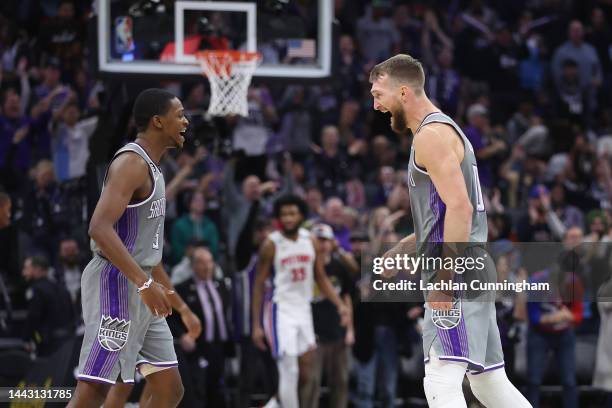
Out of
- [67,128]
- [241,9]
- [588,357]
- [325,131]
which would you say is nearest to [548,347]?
[588,357]

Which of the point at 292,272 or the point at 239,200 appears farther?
the point at 239,200

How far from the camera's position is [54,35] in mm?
15367

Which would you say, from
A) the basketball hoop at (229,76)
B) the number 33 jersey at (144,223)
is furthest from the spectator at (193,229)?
the number 33 jersey at (144,223)

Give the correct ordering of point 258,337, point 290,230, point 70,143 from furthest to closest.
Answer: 1. point 70,143
2. point 290,230
3. point 258,337

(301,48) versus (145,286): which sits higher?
(301,48)

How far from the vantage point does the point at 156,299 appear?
609 cm

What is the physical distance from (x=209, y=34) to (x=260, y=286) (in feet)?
8.95

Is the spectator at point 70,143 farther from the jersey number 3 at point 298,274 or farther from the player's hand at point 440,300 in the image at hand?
the player's hand at point 440,300

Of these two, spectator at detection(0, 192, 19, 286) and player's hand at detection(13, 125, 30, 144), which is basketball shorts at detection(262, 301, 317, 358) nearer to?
spectator at detection(0, 192, 19, 286)

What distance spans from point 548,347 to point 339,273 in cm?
244

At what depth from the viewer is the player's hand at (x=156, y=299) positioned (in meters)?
6.09

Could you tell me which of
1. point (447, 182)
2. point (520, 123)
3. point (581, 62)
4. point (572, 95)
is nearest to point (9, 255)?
point (447, 182)

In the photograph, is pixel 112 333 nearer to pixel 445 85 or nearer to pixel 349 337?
pixel 349 337

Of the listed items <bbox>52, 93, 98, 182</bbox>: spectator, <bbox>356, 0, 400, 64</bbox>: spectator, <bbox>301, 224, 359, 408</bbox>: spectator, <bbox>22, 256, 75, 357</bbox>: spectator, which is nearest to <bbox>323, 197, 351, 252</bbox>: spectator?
<bbox>301, 224, 359, 408</bbox>: spectator
